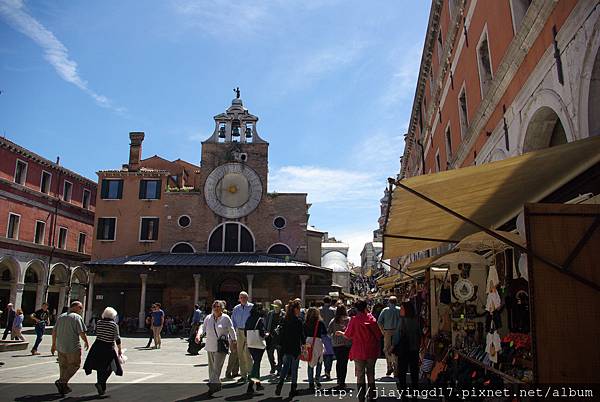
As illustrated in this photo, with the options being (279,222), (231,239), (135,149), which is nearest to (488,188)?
(279,222)

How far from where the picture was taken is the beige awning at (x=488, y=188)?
4.70 m

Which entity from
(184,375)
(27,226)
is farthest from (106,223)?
(184,375)

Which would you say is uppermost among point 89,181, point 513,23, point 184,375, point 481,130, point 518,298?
point 89,181

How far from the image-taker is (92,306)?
26.3 m

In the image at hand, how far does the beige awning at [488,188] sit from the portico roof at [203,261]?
1803 cm

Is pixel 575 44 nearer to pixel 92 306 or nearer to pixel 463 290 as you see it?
pixel 463 290

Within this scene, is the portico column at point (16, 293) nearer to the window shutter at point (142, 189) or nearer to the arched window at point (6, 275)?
the arched window at point (6, 275)

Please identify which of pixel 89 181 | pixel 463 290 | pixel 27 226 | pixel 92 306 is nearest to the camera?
pixel 463 290

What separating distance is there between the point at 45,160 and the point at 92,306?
10.8m

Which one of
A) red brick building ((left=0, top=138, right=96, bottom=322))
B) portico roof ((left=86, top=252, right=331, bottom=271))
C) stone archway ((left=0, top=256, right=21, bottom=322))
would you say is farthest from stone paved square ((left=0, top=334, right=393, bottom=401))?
red brick building ((left=0, top=138, right=96, bottom=322))

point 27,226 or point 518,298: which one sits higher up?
point 27,226

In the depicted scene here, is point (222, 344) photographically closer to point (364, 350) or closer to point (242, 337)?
point (242, 337)

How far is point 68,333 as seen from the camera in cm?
782

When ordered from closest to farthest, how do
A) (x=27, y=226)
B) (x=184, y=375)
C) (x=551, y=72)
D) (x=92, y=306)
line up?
(x=551, y=72) → (x=184, y=375) → (x=92, y=306) → (x=27, y=226)
